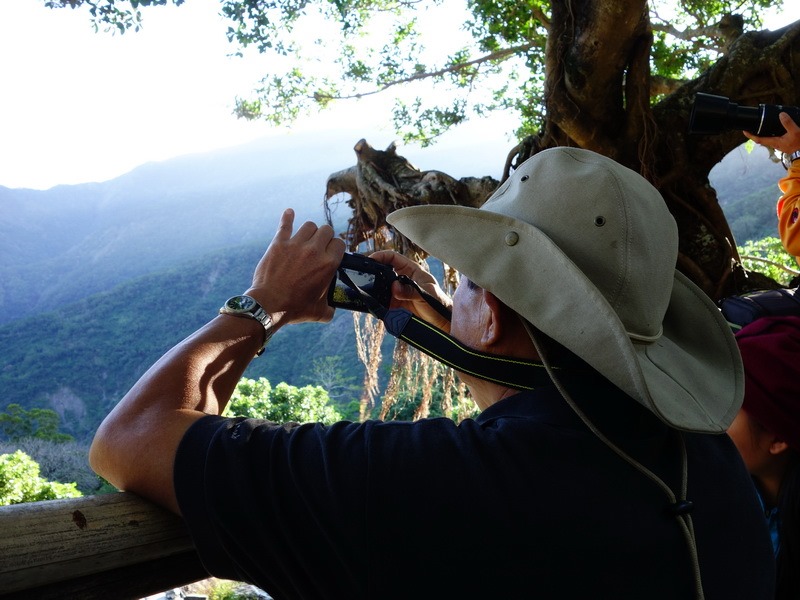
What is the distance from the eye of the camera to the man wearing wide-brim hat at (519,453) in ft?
2.55

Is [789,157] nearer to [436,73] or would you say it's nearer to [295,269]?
[295,269]

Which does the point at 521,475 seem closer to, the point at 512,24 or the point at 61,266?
the point at 512,24

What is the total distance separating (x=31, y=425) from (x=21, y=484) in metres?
7.04

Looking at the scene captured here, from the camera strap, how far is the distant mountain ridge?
23.1ft

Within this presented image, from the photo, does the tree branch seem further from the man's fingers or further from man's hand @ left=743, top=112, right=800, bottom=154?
the man's fingers

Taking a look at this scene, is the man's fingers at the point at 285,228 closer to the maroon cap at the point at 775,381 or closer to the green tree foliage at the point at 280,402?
the maroon cap at the point at 775,381

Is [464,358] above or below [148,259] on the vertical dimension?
above

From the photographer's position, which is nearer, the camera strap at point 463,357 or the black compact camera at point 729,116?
the camera strap at point 463,357

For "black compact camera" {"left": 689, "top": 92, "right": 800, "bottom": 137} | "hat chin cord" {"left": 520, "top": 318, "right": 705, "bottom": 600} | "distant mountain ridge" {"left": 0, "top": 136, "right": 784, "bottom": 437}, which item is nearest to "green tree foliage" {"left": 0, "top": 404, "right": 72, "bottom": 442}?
"distant mountain ridge" {"left": 0, "top": 136, "right": 784, "bottom": 437}

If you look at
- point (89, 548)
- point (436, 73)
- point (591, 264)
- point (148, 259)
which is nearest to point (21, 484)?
point (436, 73)

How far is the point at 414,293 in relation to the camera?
56.9 inches

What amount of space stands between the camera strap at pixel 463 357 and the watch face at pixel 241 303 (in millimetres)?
253

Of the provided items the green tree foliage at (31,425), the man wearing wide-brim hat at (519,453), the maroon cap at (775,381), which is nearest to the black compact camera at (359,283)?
the man wearing wide-brim hat at (519,453)

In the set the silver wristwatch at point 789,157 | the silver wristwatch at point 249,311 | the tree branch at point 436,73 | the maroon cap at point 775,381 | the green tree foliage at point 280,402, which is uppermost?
the tree branch at point 436,73
